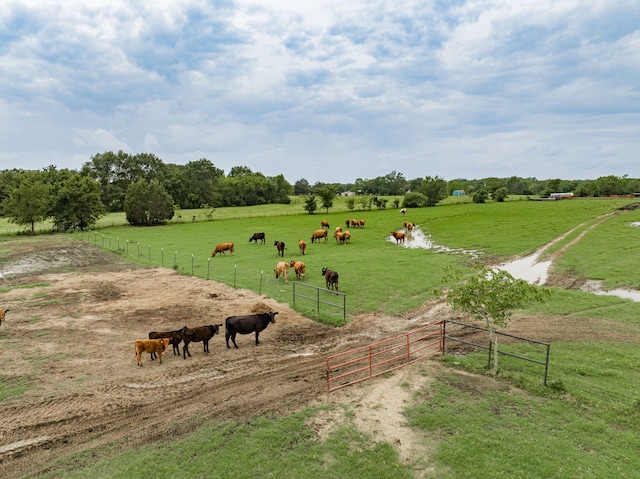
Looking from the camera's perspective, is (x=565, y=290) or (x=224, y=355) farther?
(x=565, y=290)

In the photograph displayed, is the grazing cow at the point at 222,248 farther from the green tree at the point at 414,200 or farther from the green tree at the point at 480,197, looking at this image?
the green tree at the point at 480,197

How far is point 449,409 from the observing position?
29.0 ft

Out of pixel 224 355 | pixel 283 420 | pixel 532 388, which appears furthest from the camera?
pixel 224 355

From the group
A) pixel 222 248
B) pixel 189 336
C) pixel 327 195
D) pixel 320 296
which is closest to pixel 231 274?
pixel 320 296

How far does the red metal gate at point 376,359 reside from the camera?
1037 centimetres

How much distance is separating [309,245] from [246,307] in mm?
18916

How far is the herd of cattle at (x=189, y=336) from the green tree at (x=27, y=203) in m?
48.5

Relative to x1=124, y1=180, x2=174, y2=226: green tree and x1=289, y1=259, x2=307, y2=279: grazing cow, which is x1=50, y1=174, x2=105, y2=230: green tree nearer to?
x1=124, y1=180, x2=174, y2=226: green tree

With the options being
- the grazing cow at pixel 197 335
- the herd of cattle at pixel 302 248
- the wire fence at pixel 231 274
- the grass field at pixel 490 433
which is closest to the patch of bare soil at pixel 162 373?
the grazing cow at pixel 197 335

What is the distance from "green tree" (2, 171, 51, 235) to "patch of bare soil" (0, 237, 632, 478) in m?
36.3

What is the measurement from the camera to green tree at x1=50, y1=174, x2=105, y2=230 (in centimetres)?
5169

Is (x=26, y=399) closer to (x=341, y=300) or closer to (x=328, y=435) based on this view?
(x=328, y=435)

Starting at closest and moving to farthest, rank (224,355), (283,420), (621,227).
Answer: (283,420), (224,355), (621,227)

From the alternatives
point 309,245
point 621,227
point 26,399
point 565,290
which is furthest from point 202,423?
point 621,227
